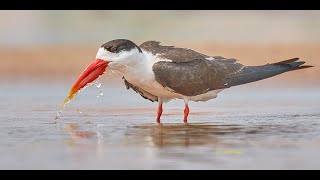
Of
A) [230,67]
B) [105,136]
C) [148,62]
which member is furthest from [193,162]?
[230,67]

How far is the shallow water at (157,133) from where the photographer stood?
29.3 feet

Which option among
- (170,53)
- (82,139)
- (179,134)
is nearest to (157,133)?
(179,134)

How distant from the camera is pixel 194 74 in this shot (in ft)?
42.5

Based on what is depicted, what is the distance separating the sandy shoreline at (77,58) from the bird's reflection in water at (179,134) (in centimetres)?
806

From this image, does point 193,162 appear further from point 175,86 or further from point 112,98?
point 112,98

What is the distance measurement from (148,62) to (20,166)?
4090 mm

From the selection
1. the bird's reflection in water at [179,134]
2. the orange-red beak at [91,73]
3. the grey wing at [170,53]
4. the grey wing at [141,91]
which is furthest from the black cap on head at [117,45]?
the bird's reflection in water at [179,134]

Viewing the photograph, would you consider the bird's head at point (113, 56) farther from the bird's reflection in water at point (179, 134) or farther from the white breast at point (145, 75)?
the bird's reflection in water at point (179, 134)

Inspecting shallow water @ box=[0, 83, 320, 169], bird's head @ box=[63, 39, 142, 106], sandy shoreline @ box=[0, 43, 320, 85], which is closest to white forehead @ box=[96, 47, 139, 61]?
bird's head @ box=[63, 39, 142, 106]

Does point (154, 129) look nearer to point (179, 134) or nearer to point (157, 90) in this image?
point (179, 134)

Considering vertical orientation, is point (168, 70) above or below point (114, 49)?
below

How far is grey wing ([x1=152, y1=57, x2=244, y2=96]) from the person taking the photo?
12.5 meters

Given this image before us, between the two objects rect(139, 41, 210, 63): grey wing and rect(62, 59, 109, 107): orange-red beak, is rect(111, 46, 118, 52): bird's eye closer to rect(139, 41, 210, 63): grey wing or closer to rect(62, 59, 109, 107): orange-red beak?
rect(62, 59, 109, 107): orange-red beak

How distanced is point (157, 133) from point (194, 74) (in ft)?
6.74
